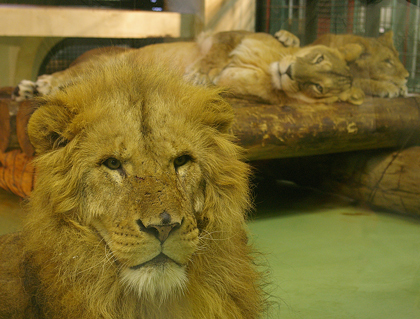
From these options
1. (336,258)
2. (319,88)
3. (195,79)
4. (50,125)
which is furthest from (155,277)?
(319,88)

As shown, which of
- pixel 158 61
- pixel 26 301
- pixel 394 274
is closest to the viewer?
pixel 26 301

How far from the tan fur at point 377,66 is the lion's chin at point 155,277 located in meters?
2.07

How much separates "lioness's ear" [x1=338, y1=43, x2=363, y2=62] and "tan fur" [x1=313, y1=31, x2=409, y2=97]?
0.03 m

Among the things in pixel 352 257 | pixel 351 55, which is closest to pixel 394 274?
pixel 352 257

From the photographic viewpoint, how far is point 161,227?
3.79 ft

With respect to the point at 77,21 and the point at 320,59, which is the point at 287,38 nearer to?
the point at 320,59

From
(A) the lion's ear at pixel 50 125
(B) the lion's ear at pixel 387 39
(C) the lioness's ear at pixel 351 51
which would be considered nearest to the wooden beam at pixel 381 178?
(C) the lioness's ear at pixel 351 51

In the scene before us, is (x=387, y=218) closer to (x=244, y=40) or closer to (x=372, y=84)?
(x=372, y=84)

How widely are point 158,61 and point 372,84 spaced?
82.9 inches

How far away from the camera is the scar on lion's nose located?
116cm

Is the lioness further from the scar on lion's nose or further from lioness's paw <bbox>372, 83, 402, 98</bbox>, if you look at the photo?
the scar on lion's nose

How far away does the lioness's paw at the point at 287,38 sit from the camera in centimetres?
327

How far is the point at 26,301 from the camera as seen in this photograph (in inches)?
52.4

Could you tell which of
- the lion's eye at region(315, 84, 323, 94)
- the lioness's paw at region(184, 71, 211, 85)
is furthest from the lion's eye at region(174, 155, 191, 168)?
the lion's eye at region(315, 84, 323, 94)
